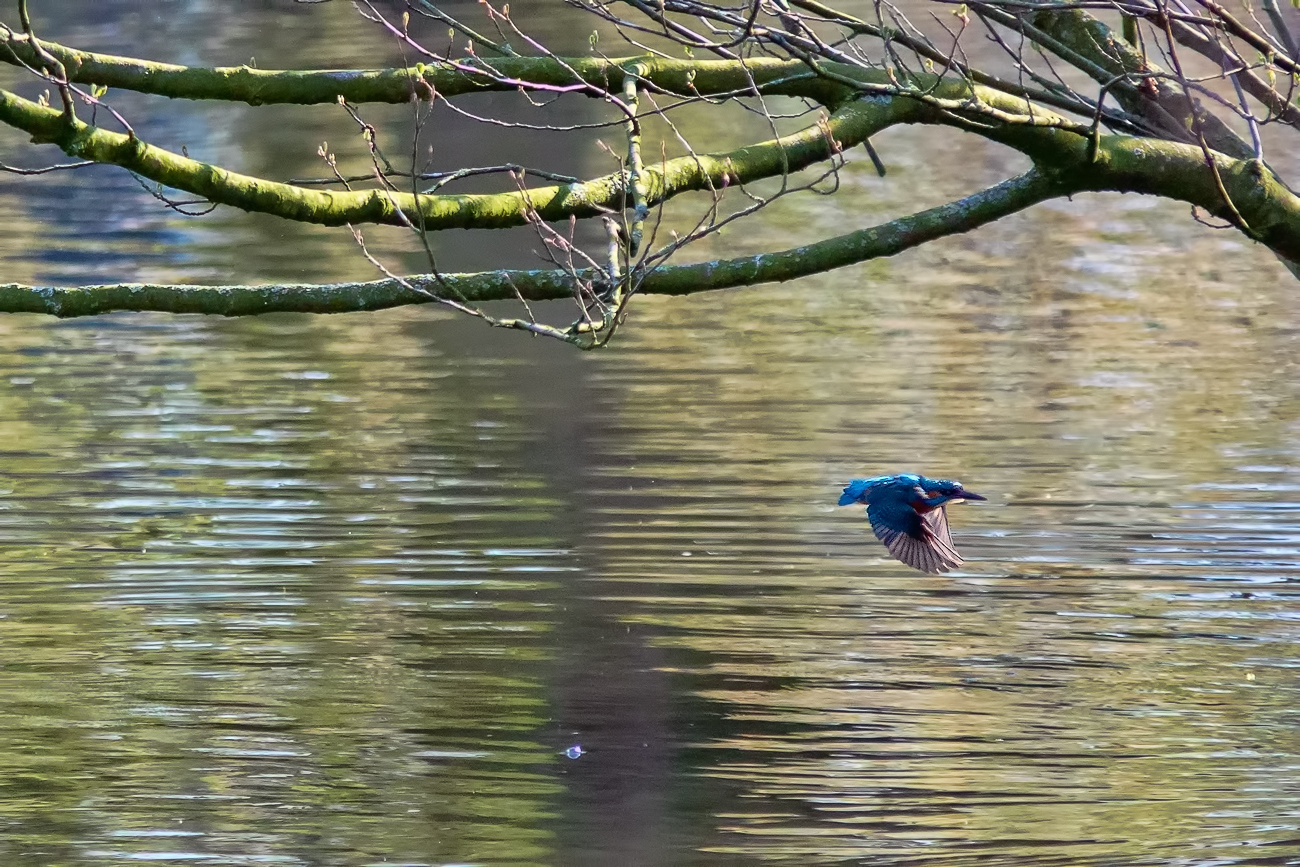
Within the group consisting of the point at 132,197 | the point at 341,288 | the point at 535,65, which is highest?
the point at 535,65

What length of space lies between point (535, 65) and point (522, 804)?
79.2 inches

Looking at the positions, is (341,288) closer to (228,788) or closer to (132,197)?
(228,788)

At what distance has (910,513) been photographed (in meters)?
5.29

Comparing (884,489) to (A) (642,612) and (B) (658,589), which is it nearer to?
(A) (642,612)

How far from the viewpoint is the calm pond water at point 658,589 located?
16.8 ft

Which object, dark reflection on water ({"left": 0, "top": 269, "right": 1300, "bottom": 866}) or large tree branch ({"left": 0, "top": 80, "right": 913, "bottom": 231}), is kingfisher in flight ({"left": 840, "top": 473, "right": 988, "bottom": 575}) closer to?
dark reflection on water ({"left": 0, "top": 269, "right": 1300, "bottom": 866})

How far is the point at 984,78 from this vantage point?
14.5ft

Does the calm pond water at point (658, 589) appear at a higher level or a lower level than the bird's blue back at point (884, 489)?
lower

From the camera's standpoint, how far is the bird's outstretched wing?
5293 millimetres

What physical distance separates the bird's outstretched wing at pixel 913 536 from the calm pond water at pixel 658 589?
1.82 ft

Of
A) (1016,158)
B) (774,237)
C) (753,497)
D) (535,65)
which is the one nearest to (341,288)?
(535,65)

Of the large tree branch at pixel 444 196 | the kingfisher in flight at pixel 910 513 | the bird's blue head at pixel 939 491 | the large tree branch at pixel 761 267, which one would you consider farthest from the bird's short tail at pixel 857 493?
the large tree branch at pixel 444 196

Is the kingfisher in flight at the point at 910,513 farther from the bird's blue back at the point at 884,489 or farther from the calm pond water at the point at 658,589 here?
the calm pond water at the point at 658,589

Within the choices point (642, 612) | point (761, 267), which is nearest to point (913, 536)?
point (761, 267)
